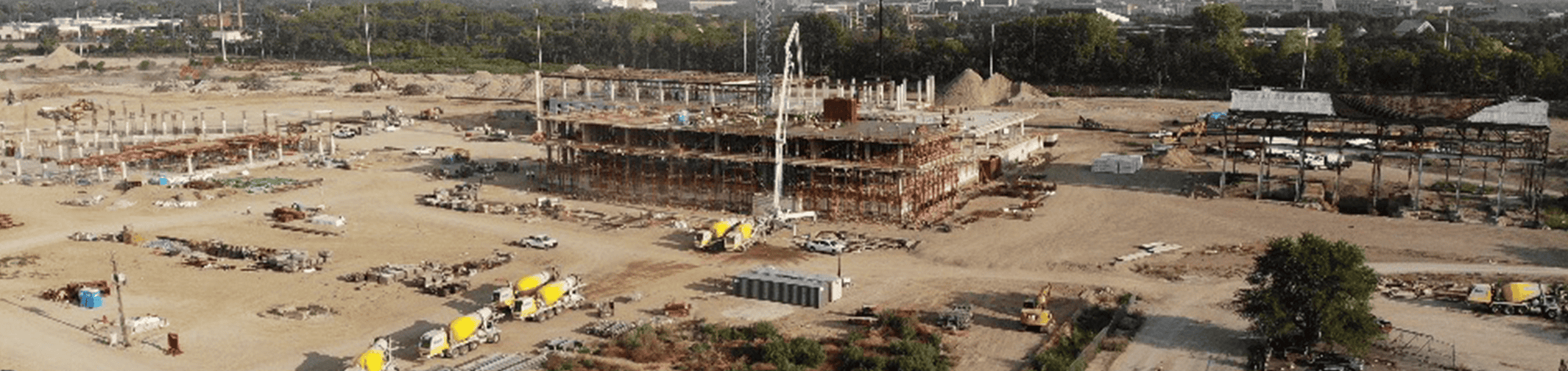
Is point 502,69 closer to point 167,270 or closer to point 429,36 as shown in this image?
point 429,36

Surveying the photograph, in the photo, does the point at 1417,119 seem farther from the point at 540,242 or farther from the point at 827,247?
the point at 540,242

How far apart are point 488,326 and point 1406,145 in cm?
5941

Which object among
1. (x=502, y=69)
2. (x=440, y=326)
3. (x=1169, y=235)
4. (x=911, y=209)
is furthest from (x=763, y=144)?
(x=502, y=69)

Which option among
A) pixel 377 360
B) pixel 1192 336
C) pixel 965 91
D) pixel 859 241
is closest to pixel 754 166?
pixel 859 241

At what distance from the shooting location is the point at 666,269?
46.5 m

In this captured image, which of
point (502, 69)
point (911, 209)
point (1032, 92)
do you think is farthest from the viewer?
point (502, 69)

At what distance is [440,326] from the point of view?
126 feet

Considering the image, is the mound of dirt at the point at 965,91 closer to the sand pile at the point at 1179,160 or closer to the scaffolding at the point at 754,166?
the sand pile at the point at 1179,160

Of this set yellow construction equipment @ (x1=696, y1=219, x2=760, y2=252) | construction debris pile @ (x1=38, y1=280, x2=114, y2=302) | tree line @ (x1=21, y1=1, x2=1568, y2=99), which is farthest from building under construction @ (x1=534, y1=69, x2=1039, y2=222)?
tree line @ (x1=21, y1=1, x2=1568, y2=99)

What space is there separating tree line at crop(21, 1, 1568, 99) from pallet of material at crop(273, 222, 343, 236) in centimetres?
4466

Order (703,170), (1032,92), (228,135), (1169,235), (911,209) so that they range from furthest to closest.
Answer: (1032,92), (228,135), (703,170), (911,209), (1169,235)

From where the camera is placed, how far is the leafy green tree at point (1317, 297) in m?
34.4

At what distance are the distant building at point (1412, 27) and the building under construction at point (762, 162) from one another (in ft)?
388

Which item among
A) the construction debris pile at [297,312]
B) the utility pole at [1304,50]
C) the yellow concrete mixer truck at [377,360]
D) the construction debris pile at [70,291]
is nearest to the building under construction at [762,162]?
the construction debris pile at [297,312]
